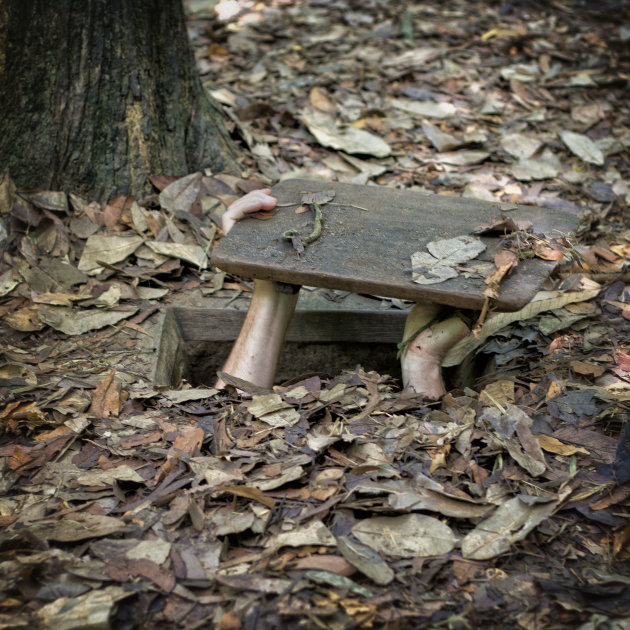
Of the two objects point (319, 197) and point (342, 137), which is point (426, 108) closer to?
point (342, 137)

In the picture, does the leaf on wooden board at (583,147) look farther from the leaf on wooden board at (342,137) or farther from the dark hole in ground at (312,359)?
the dark hole in ground at (312,359)

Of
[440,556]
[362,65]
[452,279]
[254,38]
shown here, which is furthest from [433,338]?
[254,38]

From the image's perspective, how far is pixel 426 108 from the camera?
4715 millimetres

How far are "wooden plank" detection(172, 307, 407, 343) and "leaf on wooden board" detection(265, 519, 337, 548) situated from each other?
142cm

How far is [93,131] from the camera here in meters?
3.40

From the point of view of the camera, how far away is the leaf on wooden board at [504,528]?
6.31 feet

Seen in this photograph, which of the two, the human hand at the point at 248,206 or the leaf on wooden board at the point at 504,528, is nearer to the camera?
the leaf on wooden board at the point at 504,528

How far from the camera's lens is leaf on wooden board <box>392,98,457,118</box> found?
4.66 m

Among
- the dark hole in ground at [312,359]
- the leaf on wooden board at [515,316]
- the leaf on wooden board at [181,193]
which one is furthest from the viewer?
the leaf on wooden board at [181,193]

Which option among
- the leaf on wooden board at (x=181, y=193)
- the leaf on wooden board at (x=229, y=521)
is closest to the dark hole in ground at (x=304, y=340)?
the leaf on wooden board at (x=181, y=193)

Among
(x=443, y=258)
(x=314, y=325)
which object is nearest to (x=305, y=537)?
(x=443, y=258)

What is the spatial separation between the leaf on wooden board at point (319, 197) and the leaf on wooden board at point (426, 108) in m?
1.92

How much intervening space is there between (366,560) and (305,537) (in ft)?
0.58

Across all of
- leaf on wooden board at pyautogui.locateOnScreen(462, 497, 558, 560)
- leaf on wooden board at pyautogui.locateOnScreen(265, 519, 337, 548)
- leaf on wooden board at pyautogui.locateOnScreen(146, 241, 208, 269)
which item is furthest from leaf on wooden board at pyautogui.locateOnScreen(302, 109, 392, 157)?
leaf on wooden board at pyautogui.locateOnScreen(265, 519, 337, 548)
